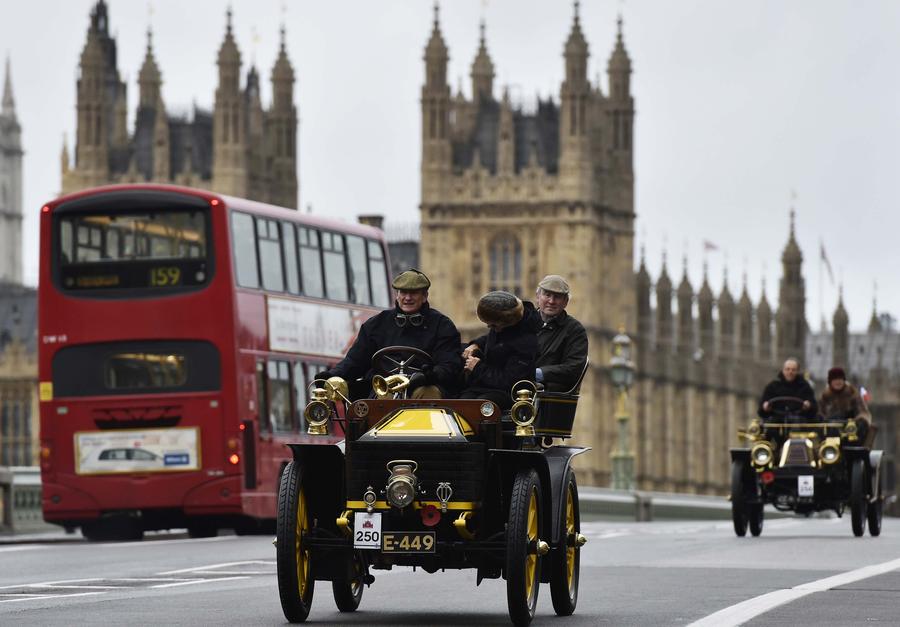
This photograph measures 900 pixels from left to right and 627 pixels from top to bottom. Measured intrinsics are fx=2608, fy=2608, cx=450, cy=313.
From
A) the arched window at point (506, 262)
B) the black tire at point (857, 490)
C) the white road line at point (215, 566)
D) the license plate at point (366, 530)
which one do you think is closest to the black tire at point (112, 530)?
the black tire at point (857, 490)

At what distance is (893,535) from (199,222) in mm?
7645

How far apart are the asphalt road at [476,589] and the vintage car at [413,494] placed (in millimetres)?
458

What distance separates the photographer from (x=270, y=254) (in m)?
27.7

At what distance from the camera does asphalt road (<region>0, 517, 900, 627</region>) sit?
1268cm

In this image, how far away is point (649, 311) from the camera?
9881 cm

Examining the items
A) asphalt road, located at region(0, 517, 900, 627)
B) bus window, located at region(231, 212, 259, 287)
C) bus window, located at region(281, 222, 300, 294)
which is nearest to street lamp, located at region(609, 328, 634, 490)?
bus window, located at region(281, 222, 300, 294)

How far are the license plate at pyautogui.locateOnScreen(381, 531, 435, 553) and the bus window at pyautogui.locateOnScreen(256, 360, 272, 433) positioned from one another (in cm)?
1531

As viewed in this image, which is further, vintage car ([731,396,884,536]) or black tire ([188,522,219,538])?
black tire ([188,522,219,538])

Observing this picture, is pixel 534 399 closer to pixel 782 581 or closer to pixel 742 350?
pixel 782 581

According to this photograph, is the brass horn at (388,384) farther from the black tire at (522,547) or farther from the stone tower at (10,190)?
the stone tower at (10,190)

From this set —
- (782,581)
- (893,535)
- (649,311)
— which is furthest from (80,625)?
(649,311)

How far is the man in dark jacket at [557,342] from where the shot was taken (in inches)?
521

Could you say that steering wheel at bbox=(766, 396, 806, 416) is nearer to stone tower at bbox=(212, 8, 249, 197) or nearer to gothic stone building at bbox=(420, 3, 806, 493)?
gothic stone building at bbox=(420, 3, 806, 493)

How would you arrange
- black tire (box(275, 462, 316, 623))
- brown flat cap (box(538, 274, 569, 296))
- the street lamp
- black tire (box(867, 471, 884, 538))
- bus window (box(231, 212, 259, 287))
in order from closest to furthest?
1. black tire (box(275, 462, 316, 623))
2. brown flat cap (box(538, 274, 569, 296))
3. black tire (box(867, 471, 884, 538))
4. bus window (box(231, 212, 259, 287))
5. the street lamp
